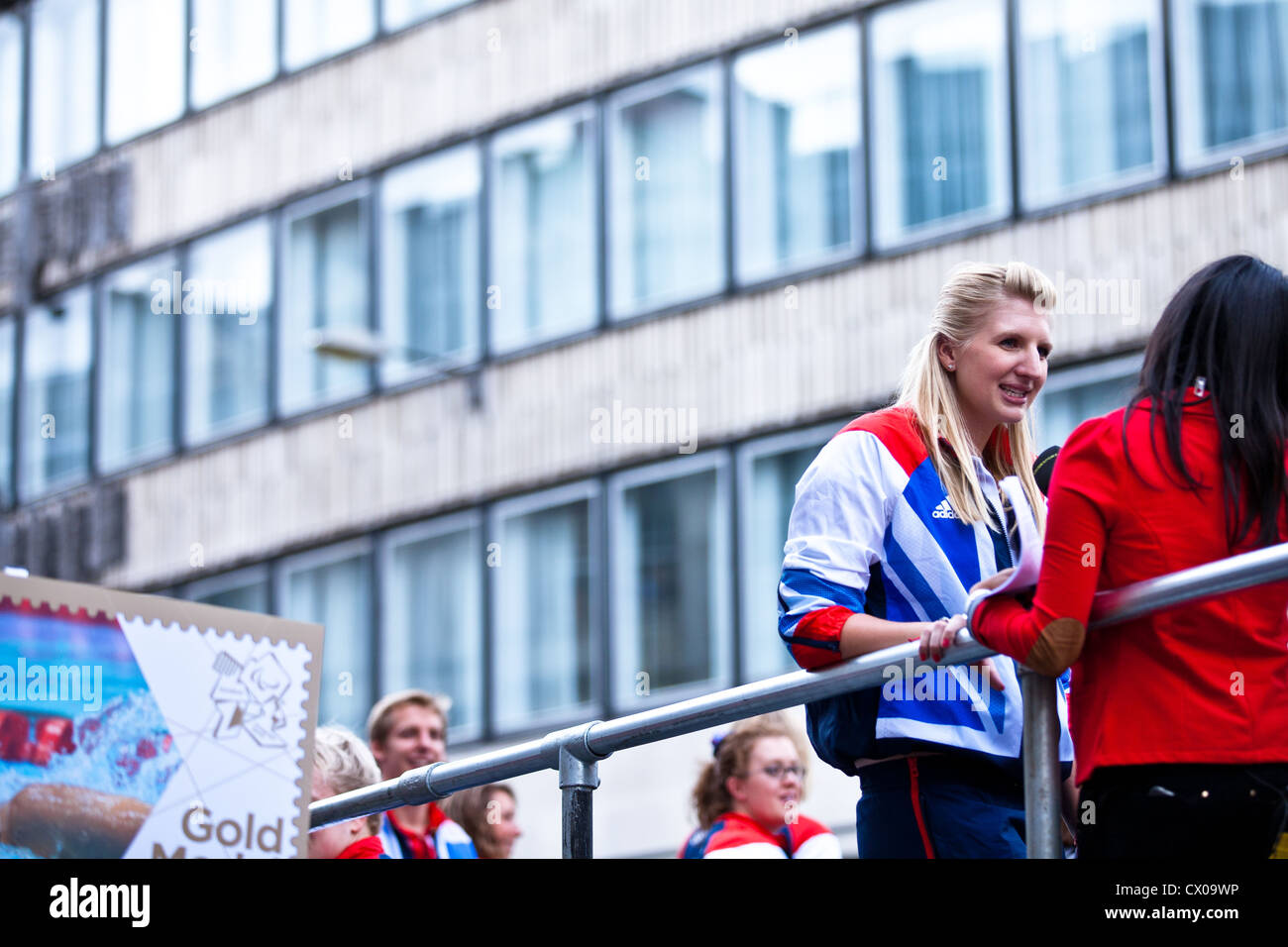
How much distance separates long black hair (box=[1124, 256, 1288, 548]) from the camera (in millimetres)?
3748

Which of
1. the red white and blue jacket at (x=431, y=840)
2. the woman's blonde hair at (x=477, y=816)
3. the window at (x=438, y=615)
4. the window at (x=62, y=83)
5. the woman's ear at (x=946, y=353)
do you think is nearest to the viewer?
the woman's ear at (x=946, y=353)

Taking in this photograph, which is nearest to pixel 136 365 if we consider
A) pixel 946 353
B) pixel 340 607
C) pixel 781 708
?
pixel 340 607

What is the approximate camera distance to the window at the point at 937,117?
15.6 meters

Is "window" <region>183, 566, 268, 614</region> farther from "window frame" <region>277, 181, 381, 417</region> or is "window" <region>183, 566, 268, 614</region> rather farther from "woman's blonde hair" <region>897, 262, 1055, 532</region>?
"woman's blonde hair" <region>897, 262, 1055, 532</region>

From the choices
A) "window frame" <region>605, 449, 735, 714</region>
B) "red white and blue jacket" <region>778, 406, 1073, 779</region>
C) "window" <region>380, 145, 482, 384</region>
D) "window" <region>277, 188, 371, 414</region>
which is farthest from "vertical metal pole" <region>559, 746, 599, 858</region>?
"window" <region>277, 188, 371, 414</region>

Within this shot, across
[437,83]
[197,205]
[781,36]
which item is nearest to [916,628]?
[781,36]

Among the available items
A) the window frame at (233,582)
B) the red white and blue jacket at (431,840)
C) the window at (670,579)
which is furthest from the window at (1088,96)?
the red white and blue jacket at (431,840)

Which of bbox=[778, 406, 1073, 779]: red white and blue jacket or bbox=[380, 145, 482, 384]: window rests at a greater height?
bbox=[380, 145, 482, 384]: window

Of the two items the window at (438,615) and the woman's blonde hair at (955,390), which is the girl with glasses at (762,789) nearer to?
the woman's blonde hair at (955,390)

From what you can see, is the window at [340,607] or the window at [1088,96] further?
the window at [340,607]

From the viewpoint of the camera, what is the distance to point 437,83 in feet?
63.2

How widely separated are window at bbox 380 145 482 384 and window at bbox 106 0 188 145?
348 centimetres

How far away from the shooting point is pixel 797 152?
16875mm
